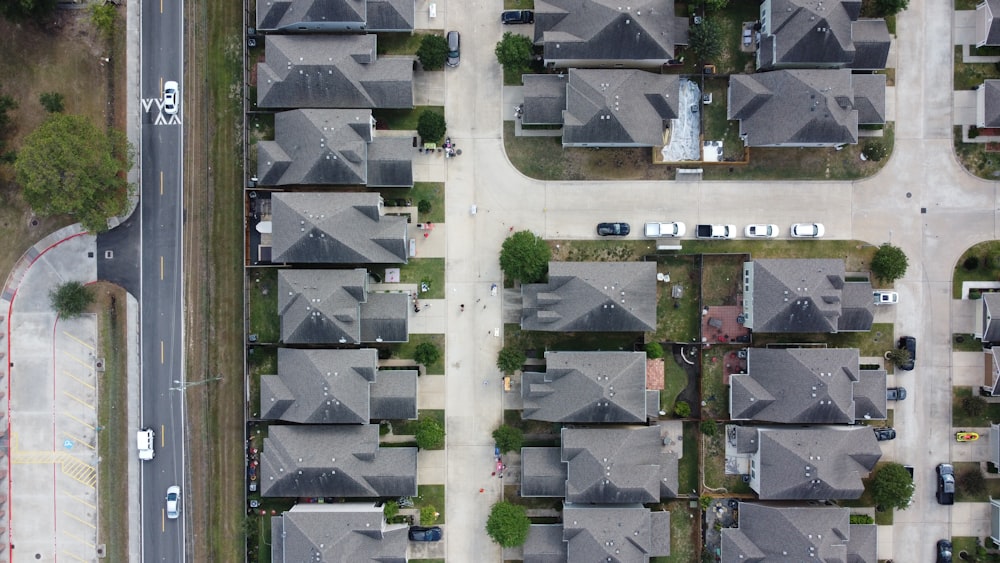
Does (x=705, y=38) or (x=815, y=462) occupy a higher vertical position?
(x=705, y=38)

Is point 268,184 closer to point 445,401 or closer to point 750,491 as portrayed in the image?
point 445,401

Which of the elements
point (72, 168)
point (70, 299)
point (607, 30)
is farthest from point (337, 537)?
point (607, 30)

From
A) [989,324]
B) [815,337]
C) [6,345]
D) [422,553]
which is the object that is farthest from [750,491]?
[6,345]

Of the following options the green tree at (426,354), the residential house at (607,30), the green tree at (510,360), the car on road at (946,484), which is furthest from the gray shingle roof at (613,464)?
the residential house at (607,30)

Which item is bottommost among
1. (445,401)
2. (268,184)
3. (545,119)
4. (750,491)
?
(750,491)

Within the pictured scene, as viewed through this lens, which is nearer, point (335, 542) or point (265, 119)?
point (335, 542)

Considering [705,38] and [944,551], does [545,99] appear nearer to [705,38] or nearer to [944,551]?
[705,38]
